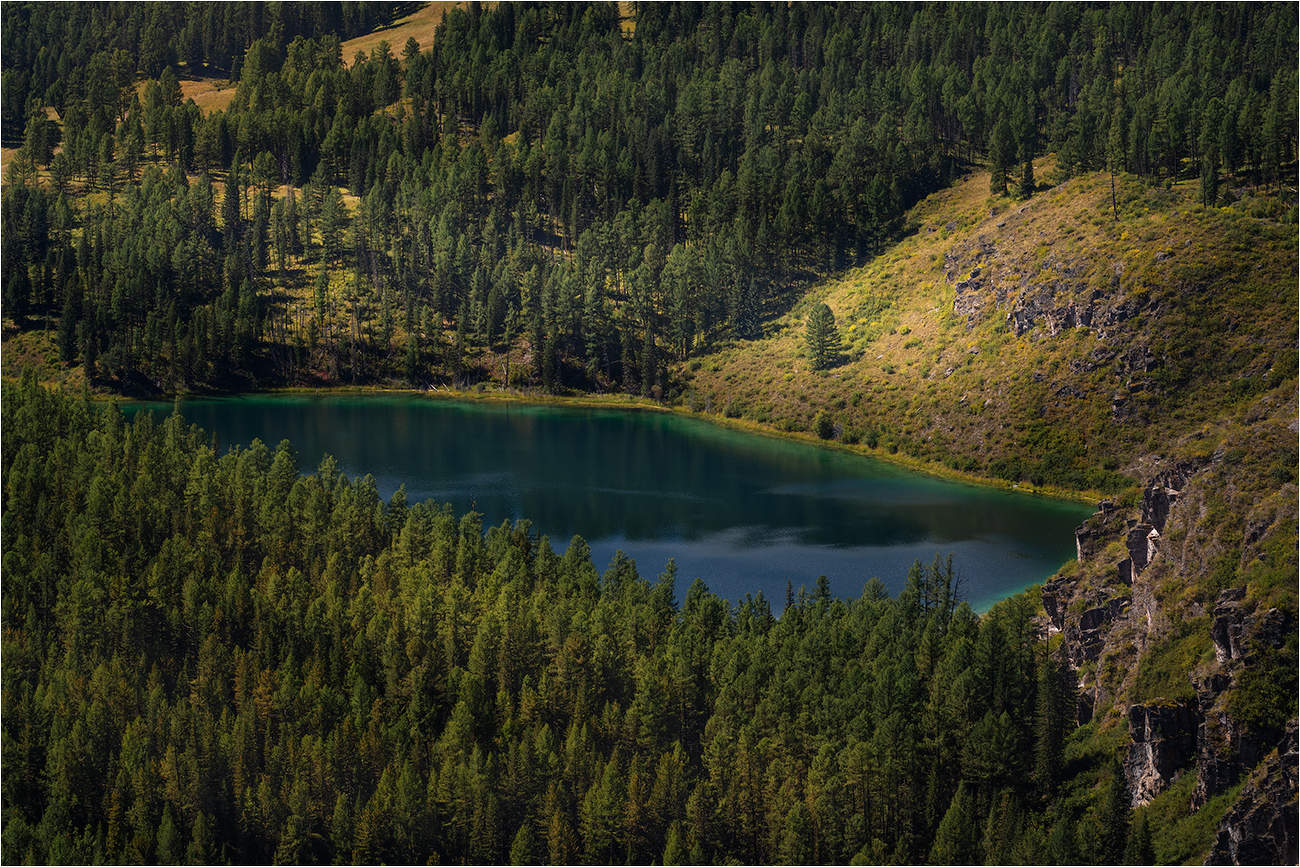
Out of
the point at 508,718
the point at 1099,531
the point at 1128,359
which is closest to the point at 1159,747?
the point at 1099,531

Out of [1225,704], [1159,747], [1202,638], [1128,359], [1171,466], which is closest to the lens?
[1225,704]

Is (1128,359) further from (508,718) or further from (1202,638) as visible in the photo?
(508,718)

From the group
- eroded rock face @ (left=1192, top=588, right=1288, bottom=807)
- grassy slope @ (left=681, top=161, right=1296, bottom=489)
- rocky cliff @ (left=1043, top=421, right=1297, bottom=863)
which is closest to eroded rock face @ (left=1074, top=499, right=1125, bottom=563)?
rocky cliff @ (left=1043, top=421, right=1297, bottom=863)

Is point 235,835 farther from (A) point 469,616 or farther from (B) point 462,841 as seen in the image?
(A) point 469,616

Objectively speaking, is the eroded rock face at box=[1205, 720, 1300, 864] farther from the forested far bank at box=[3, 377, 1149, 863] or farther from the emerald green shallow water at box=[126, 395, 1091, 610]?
the emerald green shallow water at box=[126, 395, 1091, 610]

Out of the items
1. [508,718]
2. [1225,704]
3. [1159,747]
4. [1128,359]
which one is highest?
[1128,359]

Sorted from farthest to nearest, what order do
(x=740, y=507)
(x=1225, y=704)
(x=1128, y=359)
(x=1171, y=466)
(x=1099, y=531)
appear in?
1. (x=1128, y=359)
2. (x=740, y=507)
3. (x=1099, y=531)
4. (x=1171, y=466)
5. (x=1225, y=704)

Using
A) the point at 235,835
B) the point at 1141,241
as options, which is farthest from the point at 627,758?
the point at 1141,241

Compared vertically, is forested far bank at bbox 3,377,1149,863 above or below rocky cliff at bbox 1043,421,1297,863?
below
